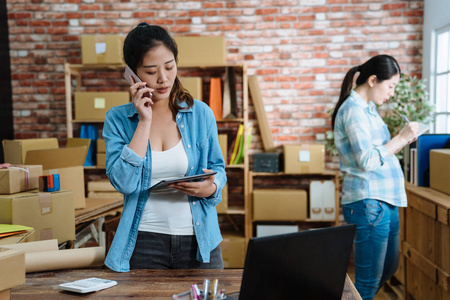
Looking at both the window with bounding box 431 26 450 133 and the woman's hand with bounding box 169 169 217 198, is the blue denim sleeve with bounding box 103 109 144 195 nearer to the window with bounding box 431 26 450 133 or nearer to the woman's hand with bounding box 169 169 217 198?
the woman's hand with bounding box 169 169 217 198

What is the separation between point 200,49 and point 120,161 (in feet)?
8.59

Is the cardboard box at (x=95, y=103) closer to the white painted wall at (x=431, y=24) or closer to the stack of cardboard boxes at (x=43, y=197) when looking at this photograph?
the stack of cardboard boxes at (x=43, y=197)

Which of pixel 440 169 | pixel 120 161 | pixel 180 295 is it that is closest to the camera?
pixel 180 295

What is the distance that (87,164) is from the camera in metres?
3.99

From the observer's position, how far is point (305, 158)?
3820mm

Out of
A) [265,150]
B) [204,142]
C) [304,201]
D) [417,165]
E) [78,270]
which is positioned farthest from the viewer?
[265,150]

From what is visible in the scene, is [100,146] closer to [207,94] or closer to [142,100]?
[207,94]

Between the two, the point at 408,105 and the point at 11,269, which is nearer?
the point at 11,269

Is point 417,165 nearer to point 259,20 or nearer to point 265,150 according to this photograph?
point 265,150

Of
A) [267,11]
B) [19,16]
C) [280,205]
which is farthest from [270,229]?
[19,16]

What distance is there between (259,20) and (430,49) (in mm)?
1588

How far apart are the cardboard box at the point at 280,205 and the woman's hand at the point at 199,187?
2399 millimetres

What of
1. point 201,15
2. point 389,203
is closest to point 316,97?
point 201,15

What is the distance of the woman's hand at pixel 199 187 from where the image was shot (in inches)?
56.6
